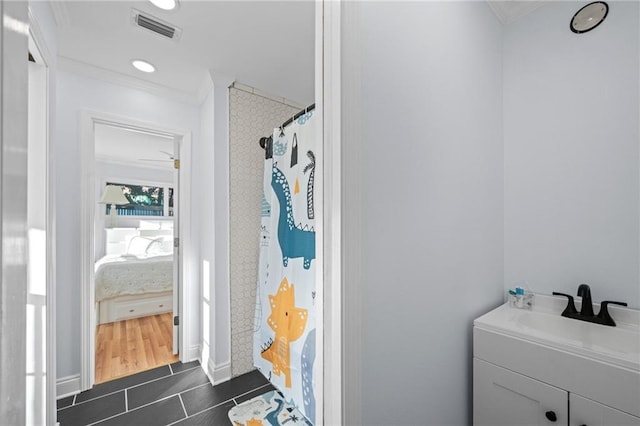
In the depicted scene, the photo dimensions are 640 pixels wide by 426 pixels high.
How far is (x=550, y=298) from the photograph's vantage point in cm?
139

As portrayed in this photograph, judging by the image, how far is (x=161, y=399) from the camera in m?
1.79

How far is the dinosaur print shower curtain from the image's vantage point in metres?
1.49

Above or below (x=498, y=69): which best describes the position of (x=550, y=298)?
below

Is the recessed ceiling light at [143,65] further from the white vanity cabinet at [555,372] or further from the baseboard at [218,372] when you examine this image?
the white vanity cabinet at [555,372]

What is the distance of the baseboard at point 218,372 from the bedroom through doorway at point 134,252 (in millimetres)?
516

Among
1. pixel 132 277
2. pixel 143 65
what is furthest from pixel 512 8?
pixel 132 277

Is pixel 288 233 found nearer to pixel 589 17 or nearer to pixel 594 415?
pixel 594 415

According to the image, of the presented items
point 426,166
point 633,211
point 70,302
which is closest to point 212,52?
point 426,166

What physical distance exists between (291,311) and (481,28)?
1.85m

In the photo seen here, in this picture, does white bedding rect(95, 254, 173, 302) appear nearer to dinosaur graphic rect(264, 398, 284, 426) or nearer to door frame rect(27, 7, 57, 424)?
door frame rect(27, 7, 57, 424)

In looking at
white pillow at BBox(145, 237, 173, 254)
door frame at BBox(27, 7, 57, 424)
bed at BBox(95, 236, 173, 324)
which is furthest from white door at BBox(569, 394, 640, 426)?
white pillow at BBox(145, 237, 173, 254)

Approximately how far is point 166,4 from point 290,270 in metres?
1.59

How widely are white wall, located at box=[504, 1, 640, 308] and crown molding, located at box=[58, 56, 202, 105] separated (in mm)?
2404

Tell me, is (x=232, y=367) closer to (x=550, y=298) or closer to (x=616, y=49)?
(x=550, y=298)
